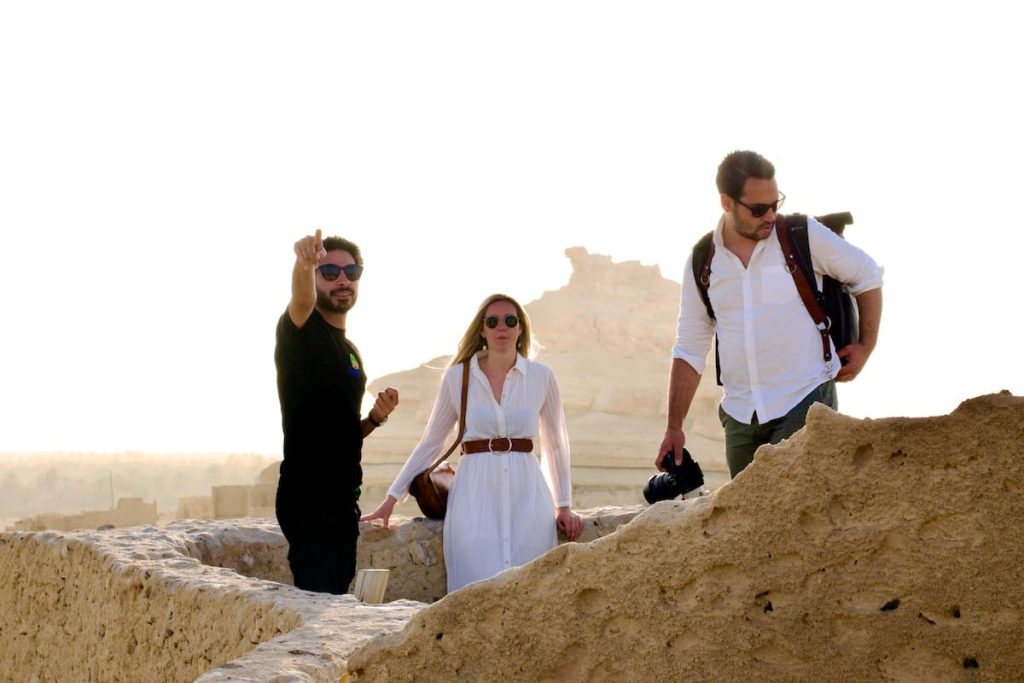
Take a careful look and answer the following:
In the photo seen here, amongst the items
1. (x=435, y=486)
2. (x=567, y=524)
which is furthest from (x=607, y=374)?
(x=567, y=524)

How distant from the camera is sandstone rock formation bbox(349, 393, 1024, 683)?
7.39 feet

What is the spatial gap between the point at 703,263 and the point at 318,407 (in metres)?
1.56

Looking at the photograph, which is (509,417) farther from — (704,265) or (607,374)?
(607,374)

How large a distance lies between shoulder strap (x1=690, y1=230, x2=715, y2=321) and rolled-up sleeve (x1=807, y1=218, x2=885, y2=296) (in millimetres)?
375

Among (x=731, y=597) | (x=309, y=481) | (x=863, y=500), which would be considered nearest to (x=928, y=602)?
(x=863, y=500)

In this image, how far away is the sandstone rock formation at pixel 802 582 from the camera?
2.25 m

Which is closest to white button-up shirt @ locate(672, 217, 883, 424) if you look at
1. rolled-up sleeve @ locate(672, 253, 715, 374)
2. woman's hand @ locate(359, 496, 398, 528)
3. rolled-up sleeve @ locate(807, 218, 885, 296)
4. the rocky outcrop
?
rolled-up sleeve @ locate(807, 218, 885, 296)

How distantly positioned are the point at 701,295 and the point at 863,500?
2395 millimetres

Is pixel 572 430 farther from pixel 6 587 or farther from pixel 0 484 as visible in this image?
pixel 0 484

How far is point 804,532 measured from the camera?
2391 mm

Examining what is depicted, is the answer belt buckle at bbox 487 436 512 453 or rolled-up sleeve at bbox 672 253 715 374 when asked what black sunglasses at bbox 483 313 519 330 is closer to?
belt buckle at bbox 487 436 512 453

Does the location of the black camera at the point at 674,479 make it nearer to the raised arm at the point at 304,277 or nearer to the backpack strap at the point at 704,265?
the backpack strap at the point at 704,265

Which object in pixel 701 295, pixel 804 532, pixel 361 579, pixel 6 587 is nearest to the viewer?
pixel 804 532

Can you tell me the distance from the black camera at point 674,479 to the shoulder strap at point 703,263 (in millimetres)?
594
